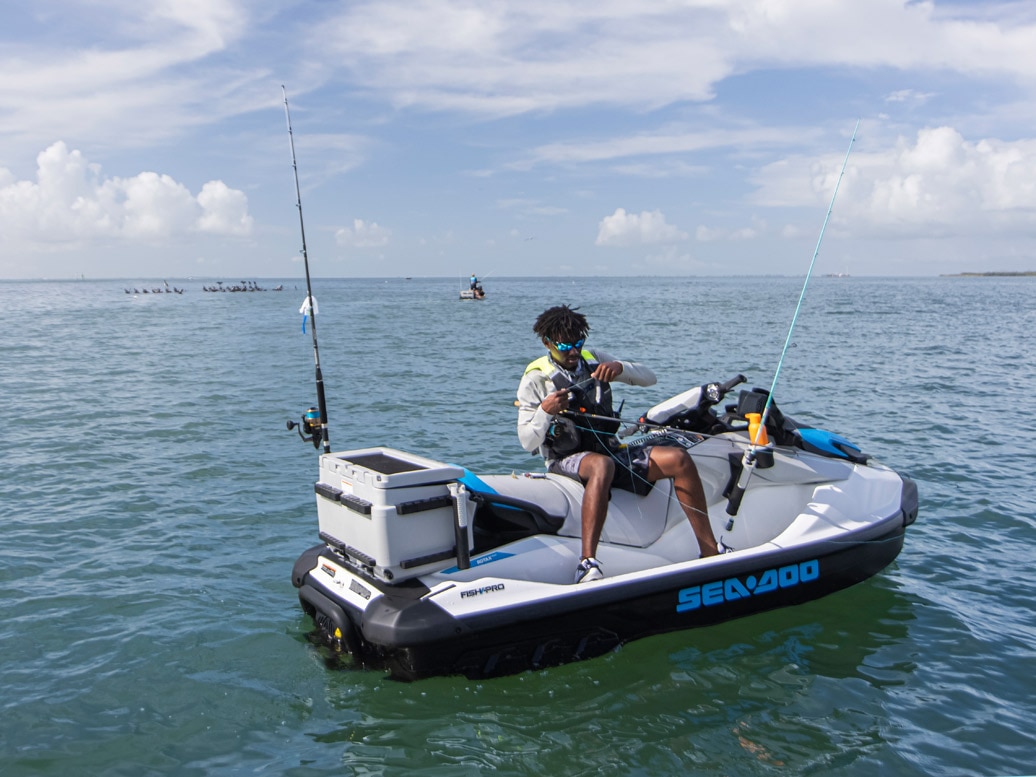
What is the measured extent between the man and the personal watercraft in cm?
15

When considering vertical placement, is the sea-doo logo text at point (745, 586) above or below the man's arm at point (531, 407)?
below

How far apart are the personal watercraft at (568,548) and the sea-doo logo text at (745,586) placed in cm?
1

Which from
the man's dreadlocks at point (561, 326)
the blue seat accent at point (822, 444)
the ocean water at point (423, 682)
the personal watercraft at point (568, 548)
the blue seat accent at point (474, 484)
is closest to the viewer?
the ocean water at point (423, 682)

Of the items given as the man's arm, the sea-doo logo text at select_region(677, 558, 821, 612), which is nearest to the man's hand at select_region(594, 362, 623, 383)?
the man's arm

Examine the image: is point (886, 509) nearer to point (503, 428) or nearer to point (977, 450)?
point (977, 450)

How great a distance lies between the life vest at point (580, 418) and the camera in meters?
5.46

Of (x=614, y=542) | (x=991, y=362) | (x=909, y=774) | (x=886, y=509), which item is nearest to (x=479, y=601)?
(x=614, y=542)

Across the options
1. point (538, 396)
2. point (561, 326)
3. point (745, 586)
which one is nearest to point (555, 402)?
point (538, 396)

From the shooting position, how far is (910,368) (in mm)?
19484

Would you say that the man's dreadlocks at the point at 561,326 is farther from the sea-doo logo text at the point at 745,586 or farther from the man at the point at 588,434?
the sea-doo logo text at the point at 745,586

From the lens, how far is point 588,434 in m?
5.60

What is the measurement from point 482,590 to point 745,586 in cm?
192

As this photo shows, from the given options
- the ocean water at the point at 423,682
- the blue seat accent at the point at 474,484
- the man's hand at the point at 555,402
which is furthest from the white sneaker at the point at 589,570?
the man's hand at the point at 555,402

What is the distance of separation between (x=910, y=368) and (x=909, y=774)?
17108 mm
